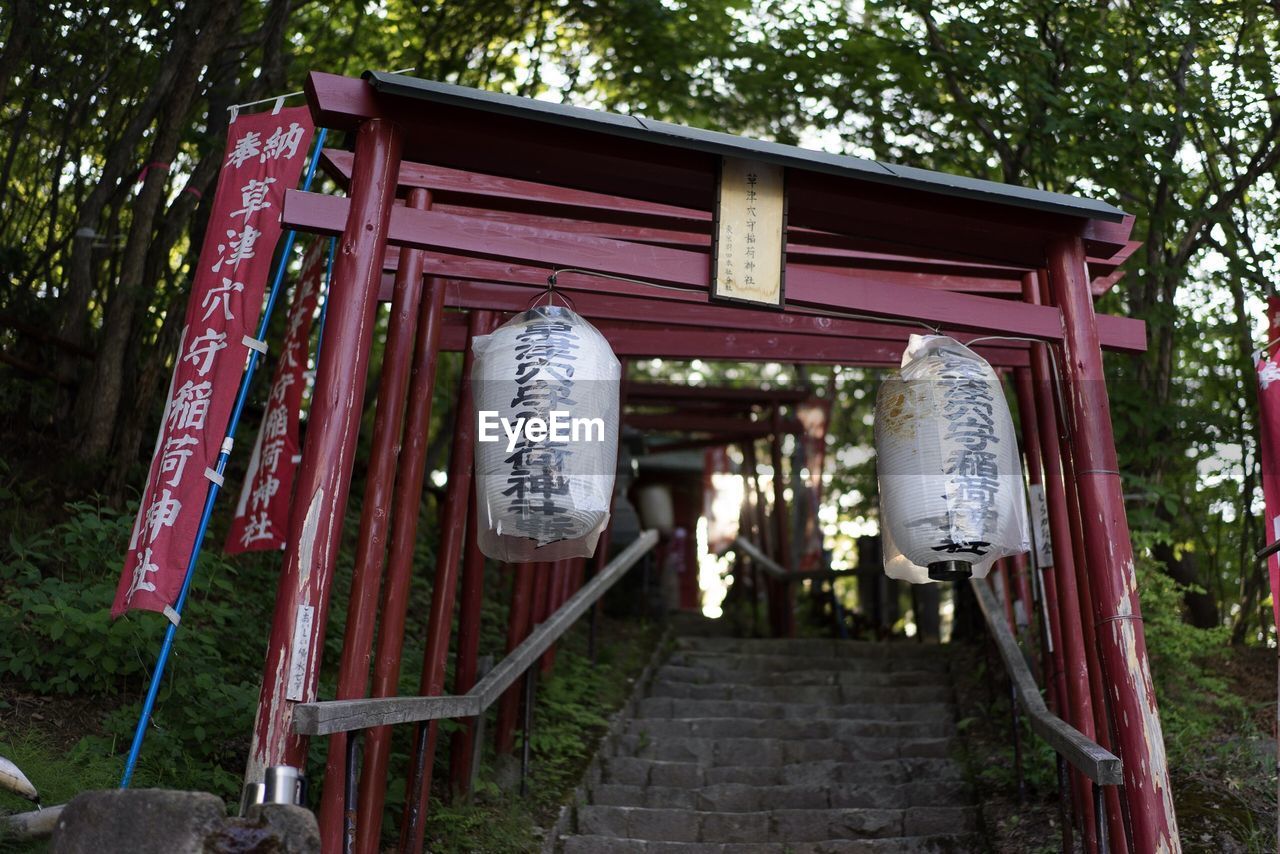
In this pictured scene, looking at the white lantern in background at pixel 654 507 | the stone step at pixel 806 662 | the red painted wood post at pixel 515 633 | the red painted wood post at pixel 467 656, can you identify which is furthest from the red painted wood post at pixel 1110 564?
the white lantern in background at pixel 654 507

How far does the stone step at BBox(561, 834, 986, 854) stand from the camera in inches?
257

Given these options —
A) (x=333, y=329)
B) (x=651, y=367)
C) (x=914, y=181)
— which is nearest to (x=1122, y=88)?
(x=914, y=181)

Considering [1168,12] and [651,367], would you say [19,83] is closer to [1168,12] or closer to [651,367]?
[1168,12]

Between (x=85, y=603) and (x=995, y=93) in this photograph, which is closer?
(x=85, y=603)

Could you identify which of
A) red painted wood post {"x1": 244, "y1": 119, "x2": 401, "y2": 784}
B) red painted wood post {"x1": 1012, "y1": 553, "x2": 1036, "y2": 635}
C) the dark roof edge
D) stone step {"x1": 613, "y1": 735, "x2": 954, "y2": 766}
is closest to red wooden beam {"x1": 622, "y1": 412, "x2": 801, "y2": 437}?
red painted wood post {"x1": 1012, "y1": 553, "x2": 1036, "y2": 635}

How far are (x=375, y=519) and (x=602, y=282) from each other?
1.57 metres

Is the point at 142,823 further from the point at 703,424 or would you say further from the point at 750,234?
the point at 703,424

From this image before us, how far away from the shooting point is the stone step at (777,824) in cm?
690

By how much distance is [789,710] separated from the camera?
29.4ft

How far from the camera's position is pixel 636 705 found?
905 centimetres

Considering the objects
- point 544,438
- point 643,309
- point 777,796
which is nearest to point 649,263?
point 544,438

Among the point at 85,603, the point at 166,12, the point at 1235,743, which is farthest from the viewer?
the point at 166,12

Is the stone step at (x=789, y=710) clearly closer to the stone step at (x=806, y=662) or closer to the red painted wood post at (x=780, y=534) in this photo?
the stone step at (x=806, y=662)

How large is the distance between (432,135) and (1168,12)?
6719 millimetres
